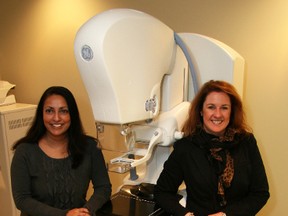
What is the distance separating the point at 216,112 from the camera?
1361 mm

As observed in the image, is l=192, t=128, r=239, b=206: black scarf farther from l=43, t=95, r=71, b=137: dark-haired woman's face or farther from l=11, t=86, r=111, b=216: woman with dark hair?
l=43, t=95, r=71, b=137: dark-haired woman's face

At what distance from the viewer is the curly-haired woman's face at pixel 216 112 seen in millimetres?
1359

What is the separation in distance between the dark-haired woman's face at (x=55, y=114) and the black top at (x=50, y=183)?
4.8 inches

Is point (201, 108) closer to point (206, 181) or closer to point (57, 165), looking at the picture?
point (206, 181)

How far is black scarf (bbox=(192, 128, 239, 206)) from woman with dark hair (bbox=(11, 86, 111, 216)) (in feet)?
1.70

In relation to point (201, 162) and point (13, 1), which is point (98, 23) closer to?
point (201, 162)

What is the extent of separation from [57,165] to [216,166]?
741mm

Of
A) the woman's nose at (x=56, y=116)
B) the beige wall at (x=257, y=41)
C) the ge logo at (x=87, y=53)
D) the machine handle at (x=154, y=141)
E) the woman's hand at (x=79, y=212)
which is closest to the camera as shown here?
the ge logo at (x=87, y=53)

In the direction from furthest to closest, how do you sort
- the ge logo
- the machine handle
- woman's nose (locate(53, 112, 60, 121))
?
woman's nose (locate(53, 112, 60, 121)) < the machine handle < the ge logo

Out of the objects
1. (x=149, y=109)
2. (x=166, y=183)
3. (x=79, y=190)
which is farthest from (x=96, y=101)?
(x=79, y=190)

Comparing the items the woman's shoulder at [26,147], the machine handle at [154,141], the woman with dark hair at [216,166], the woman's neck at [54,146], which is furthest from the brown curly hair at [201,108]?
the woman's shoulder at [26,147]

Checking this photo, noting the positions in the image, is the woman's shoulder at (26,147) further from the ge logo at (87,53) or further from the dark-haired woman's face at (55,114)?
the ge logo at (87,53)

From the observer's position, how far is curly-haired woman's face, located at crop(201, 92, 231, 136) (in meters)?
1.36

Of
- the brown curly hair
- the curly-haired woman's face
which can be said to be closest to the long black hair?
the brown curly hair
